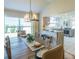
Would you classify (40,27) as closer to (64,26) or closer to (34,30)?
(34,30)

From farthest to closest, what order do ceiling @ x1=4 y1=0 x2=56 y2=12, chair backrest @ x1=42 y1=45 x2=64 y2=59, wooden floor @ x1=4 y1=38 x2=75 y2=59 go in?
ceiling @ x1=4 y1=0 x2=56 y2=12 < wooden floor @ x1=4 y1=38 x2=75 y2=59 < chair backrest @ x1=42 y1=45 x2=64 y2=59

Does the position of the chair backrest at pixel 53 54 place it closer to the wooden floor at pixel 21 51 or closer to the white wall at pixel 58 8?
the wooden floor at pixel 21 51

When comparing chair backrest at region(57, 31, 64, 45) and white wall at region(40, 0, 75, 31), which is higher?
white wall at region(40, 0, 75, 31)

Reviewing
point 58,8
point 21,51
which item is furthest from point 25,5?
point 21,51

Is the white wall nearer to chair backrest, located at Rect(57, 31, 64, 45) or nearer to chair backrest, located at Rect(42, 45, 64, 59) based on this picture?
chair backrest, located at Rect(57, 31, 64, 45)

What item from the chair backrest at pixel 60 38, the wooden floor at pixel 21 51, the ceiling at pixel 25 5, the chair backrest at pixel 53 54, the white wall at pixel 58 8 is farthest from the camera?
the ceiling at pixel 25 5

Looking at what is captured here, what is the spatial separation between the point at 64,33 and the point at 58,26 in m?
0.67

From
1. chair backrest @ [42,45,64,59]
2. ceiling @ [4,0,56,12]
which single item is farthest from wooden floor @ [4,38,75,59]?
ceiling @ [4,0,56,12]

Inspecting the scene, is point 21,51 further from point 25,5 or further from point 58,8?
point 25,5

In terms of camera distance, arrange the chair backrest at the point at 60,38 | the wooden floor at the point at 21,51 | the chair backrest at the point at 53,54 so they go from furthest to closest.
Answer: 1. the chair backrest at the point at 60,38
2. the wooden floor at the point at 21,51
3. the chair backrest at the point at 53,54

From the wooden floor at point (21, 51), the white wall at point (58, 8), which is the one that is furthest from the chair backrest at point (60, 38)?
the white wall at point (58, 8)

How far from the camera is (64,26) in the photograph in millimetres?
4383

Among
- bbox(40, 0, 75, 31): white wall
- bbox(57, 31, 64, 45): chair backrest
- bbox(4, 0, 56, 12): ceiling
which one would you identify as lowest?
bbox(57, 31, 64, 45): chair backrest
